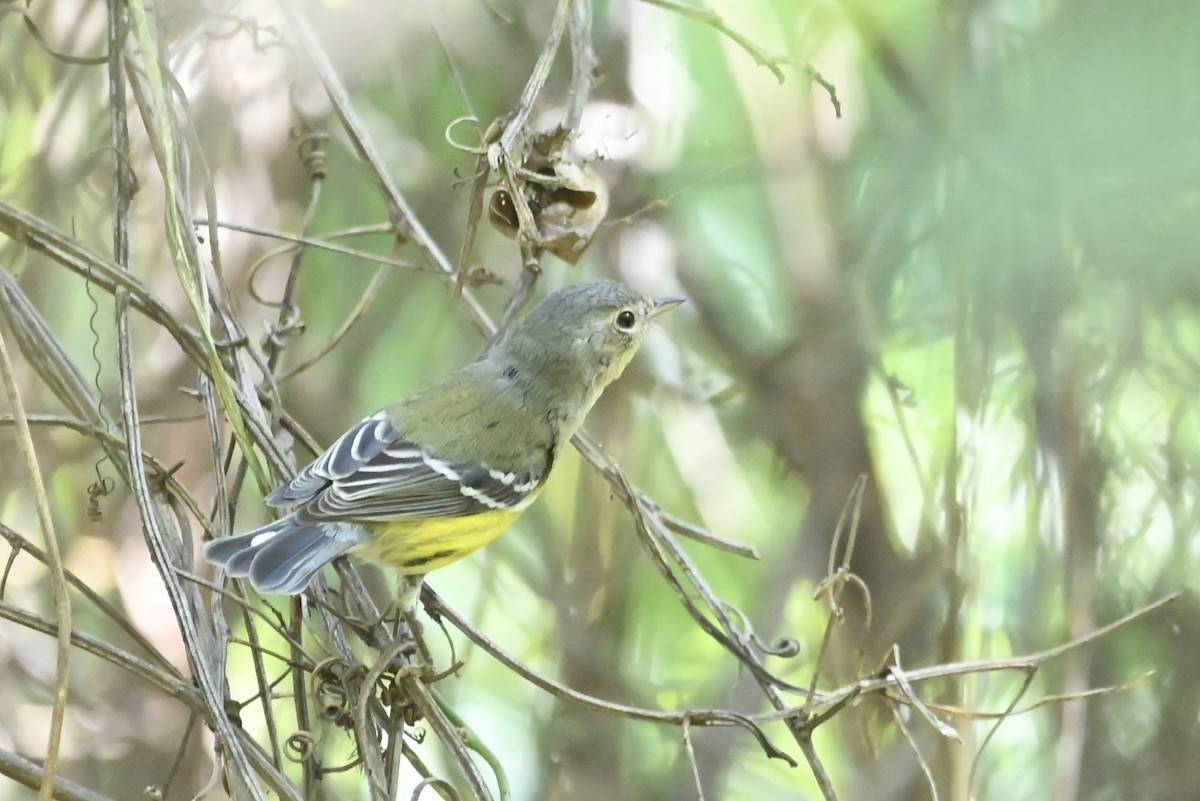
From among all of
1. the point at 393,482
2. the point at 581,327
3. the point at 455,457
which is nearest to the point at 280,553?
the point at 393,482

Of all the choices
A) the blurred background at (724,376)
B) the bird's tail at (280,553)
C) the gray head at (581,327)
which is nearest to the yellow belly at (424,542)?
the bird's tail at (280,553)

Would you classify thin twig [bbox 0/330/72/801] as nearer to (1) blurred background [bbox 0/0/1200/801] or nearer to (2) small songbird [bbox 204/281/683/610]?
(2) small songbird [bbox 204/281/683/610]

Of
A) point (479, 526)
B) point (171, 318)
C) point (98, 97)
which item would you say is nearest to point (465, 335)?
point (479, 526)

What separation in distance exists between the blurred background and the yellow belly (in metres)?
0.33

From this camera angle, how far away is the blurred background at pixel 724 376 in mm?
2396

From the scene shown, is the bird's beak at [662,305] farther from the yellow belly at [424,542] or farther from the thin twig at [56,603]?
the thin twig at [56,603]

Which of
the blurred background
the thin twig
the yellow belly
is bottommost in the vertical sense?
the thin twig

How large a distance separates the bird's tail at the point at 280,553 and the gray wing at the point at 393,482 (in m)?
0.04

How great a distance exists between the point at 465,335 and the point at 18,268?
1.03 m

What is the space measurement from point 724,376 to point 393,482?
96 centimetres

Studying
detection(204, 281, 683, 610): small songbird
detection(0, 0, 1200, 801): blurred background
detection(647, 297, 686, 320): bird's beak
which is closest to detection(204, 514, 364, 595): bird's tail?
detection(204, 281, 683, 610): small songbird

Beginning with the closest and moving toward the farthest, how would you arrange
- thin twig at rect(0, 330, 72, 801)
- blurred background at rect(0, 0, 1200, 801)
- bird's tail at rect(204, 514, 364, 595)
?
thin twig at rect(0, 330, 72, 801)
bird's tail at rect(204, 514, 364, 595)
blurred background at rect(0, 0, 1200, 801)

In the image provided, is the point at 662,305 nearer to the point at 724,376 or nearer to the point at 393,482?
the point at 724,376

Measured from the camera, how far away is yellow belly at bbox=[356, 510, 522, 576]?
85.7 inches
